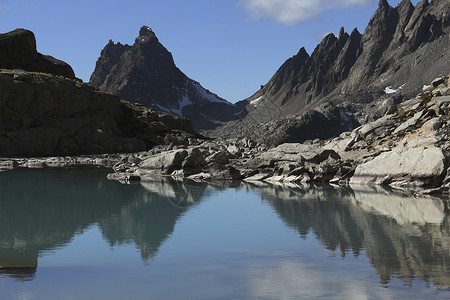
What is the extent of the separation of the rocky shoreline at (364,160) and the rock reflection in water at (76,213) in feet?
17.6

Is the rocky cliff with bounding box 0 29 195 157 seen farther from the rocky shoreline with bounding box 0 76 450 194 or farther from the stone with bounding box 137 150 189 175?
the stone with bounding box 137 150 189 175

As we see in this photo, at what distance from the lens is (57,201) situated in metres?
33.0

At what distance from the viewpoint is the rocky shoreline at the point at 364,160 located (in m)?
34.3

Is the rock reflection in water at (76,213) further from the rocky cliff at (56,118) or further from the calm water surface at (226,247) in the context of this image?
the rocky cliff at (56,118)

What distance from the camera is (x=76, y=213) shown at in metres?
27.7

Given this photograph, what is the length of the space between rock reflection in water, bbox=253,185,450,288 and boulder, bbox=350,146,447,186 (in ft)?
5.70

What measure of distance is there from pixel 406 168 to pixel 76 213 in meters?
21.5

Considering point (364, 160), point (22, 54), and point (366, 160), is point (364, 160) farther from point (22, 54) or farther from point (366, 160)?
point (22, 54)

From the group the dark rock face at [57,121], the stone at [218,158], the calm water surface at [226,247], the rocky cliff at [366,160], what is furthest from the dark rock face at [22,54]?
the calm water surface at [226,247]

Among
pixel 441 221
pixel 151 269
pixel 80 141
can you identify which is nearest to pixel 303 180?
pixel 441 221

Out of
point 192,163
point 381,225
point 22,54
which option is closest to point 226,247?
point 381,225

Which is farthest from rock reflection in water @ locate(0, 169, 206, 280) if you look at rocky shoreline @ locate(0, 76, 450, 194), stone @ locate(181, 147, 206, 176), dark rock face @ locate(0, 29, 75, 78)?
dark rock face @ locate(0, 29, 75, 78)

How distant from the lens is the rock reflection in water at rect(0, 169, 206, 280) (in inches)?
703

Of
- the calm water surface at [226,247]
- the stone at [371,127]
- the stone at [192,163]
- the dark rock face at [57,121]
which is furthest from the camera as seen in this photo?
the dark rock face at [57,121]
